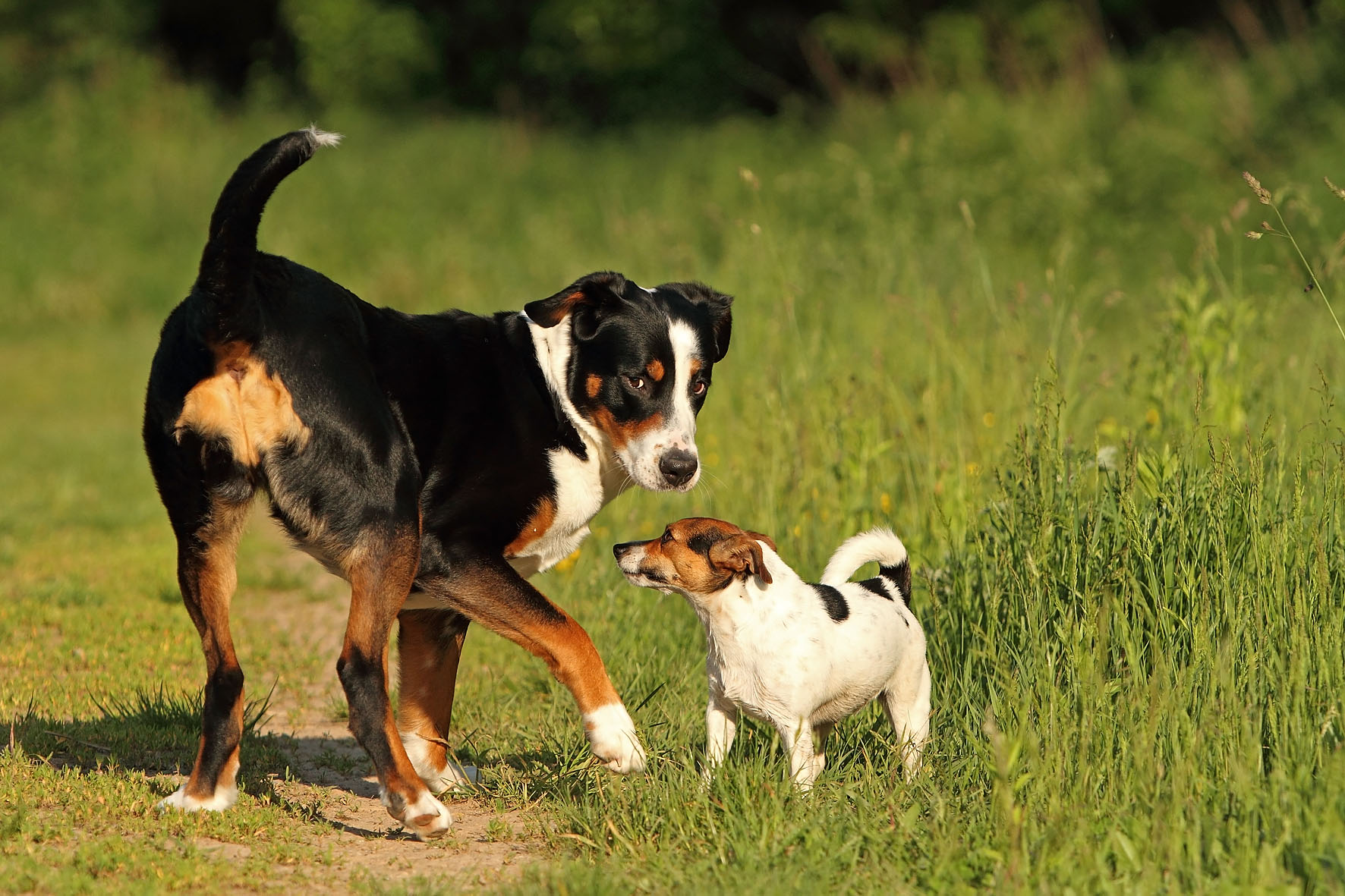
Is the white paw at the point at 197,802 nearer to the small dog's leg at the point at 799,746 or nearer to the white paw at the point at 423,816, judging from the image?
the white paw at the point at 423,816

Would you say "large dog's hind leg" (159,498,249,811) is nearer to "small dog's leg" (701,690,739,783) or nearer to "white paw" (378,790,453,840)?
"white paw" (378,790,453,840)

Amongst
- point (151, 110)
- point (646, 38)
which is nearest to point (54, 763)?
point (151, 110)

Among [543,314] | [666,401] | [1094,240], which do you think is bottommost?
[1094,240]

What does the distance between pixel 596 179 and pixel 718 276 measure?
9.22 m

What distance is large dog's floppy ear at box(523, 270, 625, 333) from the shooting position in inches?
165

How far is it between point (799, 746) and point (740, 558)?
20.9 inches

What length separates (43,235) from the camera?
16.0 meters

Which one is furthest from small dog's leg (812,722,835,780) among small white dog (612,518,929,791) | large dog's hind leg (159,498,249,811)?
large dog's hind leg (159,498,249,811)

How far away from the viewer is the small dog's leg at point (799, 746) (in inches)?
145

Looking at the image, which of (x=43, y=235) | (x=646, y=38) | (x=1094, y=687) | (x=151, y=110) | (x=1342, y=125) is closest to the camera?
(x=1094, y=687)

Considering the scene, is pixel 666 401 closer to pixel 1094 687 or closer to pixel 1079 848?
pixel 1094 687

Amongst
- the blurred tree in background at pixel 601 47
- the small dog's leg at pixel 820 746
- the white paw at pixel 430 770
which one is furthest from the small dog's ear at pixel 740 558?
the blurred tree in background at pixel 601 47

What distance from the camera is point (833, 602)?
381 cm

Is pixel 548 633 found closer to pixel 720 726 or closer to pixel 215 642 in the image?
pixel 720 726
